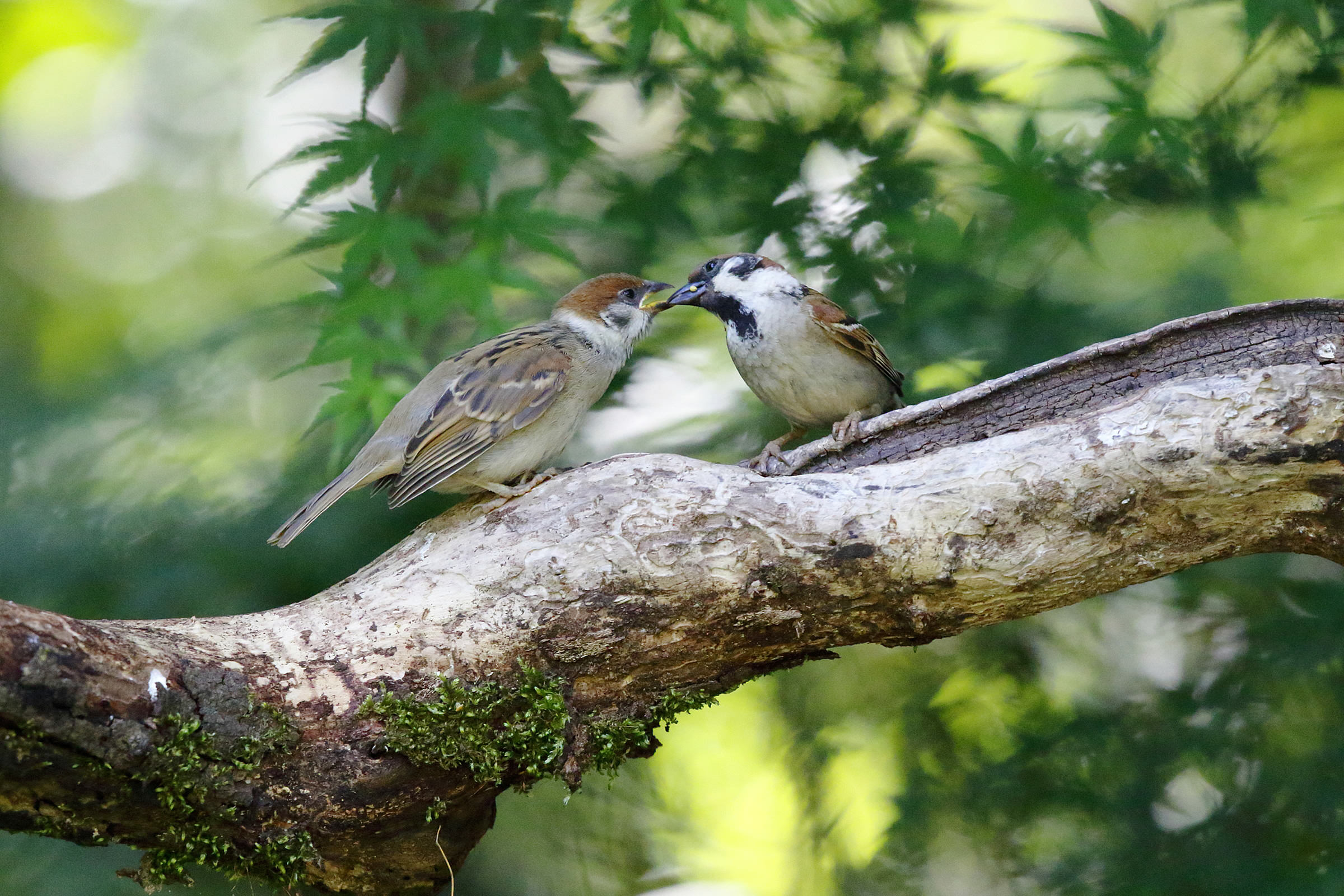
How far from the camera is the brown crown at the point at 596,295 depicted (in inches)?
150

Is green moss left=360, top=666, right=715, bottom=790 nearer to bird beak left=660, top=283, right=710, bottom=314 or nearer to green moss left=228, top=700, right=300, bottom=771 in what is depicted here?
green moss left=228, top=700, right=300, bottom=771

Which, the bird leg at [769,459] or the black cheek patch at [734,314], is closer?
the bird leg at [769,459]

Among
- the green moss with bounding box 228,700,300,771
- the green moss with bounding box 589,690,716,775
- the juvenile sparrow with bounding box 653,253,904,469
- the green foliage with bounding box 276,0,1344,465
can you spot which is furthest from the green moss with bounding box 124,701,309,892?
the juvenile sparrow with bounding box 653,253,904,469

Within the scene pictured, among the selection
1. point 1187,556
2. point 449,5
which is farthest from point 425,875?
point 449,5

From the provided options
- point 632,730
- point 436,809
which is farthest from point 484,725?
point 632,730

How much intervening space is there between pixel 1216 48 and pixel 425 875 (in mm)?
4984

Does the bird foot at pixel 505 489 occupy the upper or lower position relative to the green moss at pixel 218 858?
upper

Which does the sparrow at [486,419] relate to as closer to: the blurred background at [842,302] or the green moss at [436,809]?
the blurred background at [842,302]

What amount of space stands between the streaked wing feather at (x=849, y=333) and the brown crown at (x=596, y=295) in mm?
723

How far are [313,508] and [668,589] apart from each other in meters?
1.23

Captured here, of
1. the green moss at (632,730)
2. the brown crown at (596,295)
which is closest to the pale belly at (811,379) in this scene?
the brown crown at (596,295)

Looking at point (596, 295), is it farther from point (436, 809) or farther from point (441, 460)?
point (436, 809)

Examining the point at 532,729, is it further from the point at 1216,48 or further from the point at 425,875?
the point at 1216,48

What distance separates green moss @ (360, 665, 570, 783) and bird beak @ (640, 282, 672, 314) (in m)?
1.74
